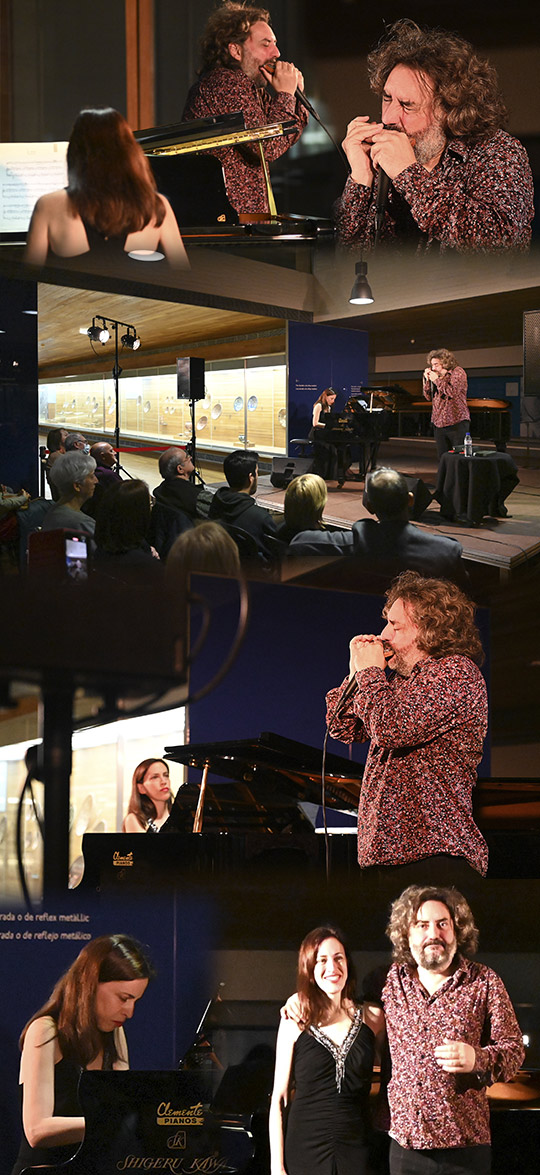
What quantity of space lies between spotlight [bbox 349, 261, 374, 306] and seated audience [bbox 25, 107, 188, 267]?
1.76 feet

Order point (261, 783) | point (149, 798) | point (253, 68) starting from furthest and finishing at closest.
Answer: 1. point (149, 798)
2. point (261, 783)
3. point (253, 68)

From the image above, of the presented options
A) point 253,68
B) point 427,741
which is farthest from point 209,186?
point 427,741

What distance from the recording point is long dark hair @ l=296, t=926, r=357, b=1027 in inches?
148

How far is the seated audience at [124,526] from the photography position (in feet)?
12.8

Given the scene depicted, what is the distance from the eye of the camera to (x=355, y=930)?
157 inches

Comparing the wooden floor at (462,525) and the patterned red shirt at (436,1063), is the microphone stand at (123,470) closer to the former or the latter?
the wooden floor at (462,525)

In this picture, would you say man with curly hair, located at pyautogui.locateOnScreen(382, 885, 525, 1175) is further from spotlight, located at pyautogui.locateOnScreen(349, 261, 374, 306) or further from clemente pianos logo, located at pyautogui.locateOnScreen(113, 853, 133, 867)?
spotlight, located at pyautogui.locateOnScreen(349, 261, 374, 306)

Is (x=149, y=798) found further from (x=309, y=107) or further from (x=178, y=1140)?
(x=309, y=107)

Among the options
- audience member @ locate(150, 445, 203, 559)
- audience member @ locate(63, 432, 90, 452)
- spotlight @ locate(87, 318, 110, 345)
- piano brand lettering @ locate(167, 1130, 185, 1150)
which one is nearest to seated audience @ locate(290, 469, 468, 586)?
audience member @ locate(150, 445, 203, 559)

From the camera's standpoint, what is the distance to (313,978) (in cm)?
383

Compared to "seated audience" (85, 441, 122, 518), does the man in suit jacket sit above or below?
below

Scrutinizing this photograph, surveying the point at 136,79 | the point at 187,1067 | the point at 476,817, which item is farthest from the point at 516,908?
the point at 136,79

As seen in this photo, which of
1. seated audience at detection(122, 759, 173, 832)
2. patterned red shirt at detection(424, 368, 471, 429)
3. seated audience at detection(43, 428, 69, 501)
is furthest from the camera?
seated audience at detection(122, 759, 173, 832)

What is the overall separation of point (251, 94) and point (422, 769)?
2191mm
